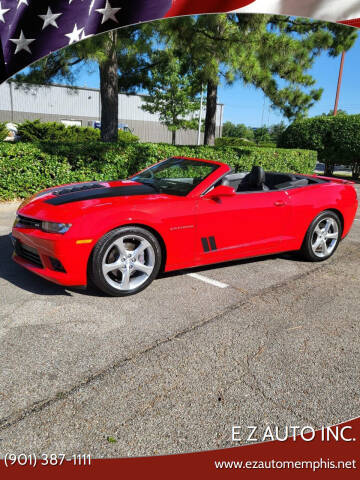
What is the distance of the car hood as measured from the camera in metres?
3.71

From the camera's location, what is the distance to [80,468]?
73.8 inches

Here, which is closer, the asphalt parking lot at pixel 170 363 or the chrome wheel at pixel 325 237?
the asphalt parking lot at pixel 170 363

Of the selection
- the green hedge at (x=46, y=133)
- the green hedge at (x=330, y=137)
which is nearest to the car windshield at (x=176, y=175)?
the green hedge at (x=330, y=137)

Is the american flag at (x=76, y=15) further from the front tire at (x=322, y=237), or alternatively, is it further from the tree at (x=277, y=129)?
the tree at (x=277, y=129)

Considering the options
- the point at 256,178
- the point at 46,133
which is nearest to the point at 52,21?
the point at 256,178

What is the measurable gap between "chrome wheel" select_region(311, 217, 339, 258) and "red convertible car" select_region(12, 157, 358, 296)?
15 millimetres

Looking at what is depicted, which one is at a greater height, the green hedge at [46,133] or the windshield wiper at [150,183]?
the green hedge at [46,133]

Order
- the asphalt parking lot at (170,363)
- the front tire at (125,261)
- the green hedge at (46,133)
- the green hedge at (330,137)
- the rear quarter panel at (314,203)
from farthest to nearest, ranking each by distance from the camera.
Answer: the green hedge at (46,133), the green hedge at (330,137), the rear quarter panel at (314,203), the front tire at (125,261), the asphalt parking lot at (170,363)

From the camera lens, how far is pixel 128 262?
377 centimetres

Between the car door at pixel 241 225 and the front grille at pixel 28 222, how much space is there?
5.10 ft

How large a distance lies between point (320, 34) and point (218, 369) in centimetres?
1224

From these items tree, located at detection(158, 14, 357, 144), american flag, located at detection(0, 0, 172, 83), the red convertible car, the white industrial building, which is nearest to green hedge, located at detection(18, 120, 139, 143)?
tree, located at detection(158, 14, 357, 144)

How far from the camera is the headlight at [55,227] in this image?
3521 mm

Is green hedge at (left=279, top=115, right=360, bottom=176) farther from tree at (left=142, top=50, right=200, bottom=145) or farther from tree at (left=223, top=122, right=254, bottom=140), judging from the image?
tree at (left=223, top=122, right=254, bottom=140)
